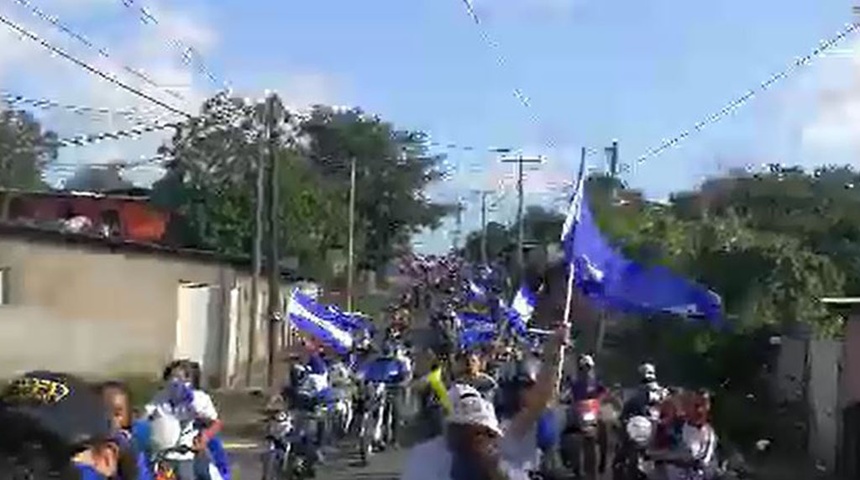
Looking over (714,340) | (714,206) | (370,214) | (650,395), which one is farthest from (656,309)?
(370,214)

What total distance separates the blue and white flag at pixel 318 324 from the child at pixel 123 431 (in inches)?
717

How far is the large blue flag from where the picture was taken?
47.9 ft

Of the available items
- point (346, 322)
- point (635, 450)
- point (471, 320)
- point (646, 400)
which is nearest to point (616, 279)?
point (635, 450)

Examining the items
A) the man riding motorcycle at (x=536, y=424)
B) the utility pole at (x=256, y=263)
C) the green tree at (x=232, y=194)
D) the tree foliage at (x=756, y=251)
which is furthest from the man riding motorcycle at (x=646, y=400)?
the green tree at (x=232, y=194)

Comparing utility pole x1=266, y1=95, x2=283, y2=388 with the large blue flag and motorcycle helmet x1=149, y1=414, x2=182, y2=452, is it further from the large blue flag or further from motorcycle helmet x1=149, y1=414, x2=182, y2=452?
motorcycle helmet x1=149, y1=414, x2=182, y2=452

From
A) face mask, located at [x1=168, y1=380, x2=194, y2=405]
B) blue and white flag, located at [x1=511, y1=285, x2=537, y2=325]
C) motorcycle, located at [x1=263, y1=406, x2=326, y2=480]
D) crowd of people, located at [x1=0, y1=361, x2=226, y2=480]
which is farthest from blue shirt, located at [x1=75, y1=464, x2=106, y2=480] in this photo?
blue and white flag, located at [x1=511, y1=285, x2=537, y2=325]

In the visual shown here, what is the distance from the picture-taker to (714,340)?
2967 centimetres

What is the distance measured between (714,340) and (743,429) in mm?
5316

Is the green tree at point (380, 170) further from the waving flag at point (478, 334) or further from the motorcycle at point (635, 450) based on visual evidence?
the motorcycle at point (635, 450)

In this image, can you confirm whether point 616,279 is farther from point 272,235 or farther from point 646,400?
point 272,235

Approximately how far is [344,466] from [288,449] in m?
2.80

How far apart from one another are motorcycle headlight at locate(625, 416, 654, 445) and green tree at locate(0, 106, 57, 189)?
52.7m

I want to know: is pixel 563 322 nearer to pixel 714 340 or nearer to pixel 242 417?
pixel 714 340

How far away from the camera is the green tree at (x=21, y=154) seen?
72.6 metres
